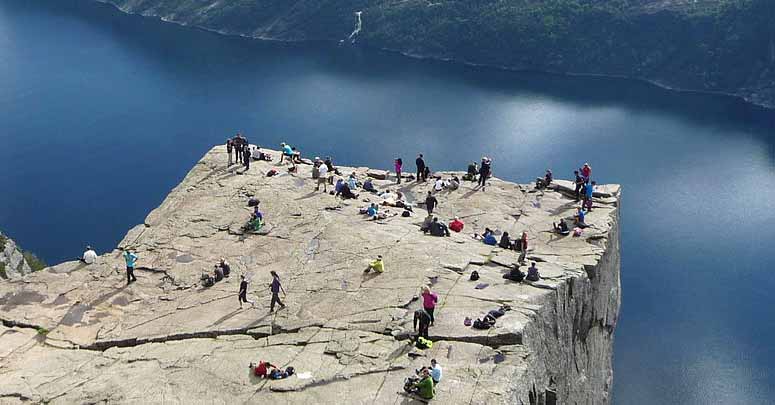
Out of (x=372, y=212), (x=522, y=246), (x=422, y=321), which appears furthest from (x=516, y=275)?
(x=372, y=212)

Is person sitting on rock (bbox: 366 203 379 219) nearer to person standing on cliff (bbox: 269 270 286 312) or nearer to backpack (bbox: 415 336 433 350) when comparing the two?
person standing on cliff (bbox: 269 270 286 312)

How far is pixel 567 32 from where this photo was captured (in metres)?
167

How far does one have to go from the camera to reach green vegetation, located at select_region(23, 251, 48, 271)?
3098 inches

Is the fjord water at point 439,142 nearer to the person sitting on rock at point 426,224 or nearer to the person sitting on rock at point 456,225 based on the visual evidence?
the person sitting on rock at point 456,225

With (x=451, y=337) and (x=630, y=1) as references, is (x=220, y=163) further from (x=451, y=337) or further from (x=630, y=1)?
(x=630, y=1)

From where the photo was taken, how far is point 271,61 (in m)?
164

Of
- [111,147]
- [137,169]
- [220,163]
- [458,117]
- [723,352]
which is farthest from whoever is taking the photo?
[458,117]

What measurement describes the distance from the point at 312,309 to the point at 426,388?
887cm

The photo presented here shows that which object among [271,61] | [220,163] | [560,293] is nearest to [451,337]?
[560,293]

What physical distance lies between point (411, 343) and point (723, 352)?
5348 cm

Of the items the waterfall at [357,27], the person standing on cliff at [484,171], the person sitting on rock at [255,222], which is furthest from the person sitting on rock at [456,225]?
the waterfall at [357,27]

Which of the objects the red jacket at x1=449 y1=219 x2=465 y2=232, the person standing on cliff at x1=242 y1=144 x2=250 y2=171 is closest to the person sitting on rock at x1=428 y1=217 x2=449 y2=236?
the red jacket at x1=449 y1=219 x2=465 y2=232

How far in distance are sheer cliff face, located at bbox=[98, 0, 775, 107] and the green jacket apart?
14080cm

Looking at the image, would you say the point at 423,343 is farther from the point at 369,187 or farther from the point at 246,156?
the point at 246,156
